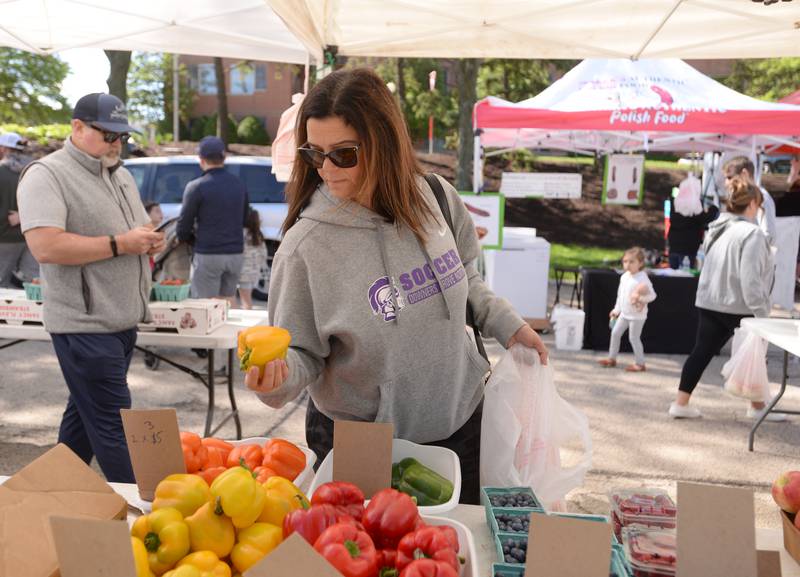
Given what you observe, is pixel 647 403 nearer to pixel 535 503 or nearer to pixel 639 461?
pixel 639 461

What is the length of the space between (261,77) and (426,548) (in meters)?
39.7

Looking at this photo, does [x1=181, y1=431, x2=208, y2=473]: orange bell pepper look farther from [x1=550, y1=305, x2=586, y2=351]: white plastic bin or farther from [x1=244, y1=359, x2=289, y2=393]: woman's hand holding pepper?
[x1=550, y1=305, x2=586, y2=351]: white plastic bin

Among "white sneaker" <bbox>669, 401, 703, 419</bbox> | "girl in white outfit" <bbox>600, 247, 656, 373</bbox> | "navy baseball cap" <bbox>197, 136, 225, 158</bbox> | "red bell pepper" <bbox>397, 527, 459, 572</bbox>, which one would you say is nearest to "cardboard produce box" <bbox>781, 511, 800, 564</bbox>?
"red bell pepper" <bbox>397, 527, 459, 572</bbox>

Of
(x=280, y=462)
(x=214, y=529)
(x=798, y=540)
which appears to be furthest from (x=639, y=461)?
(x=214, y=529)

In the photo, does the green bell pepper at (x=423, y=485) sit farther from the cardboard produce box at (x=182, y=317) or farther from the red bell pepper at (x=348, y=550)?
the cardboard produce box at (x=182, y=317)

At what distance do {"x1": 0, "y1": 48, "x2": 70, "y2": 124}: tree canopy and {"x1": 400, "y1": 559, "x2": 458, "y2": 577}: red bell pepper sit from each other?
1077 inches

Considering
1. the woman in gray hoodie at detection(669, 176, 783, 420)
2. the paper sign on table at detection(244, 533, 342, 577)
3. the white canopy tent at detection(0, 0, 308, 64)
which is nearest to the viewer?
the paper sign on table at detection(244, 533, 342, 577)

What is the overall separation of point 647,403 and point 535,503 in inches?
179

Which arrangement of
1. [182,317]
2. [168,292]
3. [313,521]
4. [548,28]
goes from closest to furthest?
[313,521] → [182,317] → [168,292] → [548,28]

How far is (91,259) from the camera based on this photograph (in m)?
3.00

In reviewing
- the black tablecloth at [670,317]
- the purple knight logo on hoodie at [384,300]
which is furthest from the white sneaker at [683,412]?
the purple knight logo on hoodie at [384,300]

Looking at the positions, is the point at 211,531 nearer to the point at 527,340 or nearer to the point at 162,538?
the point at 162,538

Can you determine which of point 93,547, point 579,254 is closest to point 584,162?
point 579,254

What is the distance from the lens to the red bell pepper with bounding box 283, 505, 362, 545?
→ 146 centimetres
